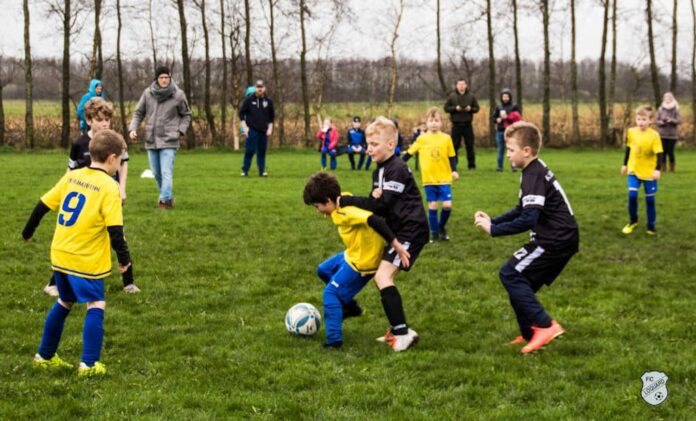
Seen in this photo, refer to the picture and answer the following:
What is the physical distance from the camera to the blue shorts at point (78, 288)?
4867mm

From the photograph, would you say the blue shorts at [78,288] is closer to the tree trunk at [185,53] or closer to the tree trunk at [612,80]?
the tree trunk at [185,53]

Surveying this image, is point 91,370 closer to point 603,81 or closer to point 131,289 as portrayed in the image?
point 131,289

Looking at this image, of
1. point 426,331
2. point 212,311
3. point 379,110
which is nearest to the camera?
point 426,331

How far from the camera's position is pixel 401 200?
5766 mm

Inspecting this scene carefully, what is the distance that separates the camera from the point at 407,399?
4527 millimetres

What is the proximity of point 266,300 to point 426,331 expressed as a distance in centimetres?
174

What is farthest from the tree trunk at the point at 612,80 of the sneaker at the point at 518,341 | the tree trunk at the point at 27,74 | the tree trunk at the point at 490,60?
the sneaker at the point at 518,341

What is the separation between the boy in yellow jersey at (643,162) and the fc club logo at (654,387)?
6.23m

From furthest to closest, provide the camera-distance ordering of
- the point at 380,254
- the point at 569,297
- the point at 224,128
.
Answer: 1. the point at 224,128
2. the point at 569,297
3. the point at 380,254

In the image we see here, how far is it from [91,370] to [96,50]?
32.0 metres

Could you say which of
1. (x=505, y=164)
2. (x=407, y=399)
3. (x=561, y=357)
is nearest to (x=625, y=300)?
(x=561, y=357)

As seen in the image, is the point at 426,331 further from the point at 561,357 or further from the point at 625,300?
the point at 625,300

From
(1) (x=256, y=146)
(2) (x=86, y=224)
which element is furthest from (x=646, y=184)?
(1) (x=256, y=146)

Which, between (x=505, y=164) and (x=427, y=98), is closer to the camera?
(x=505, y=164)
